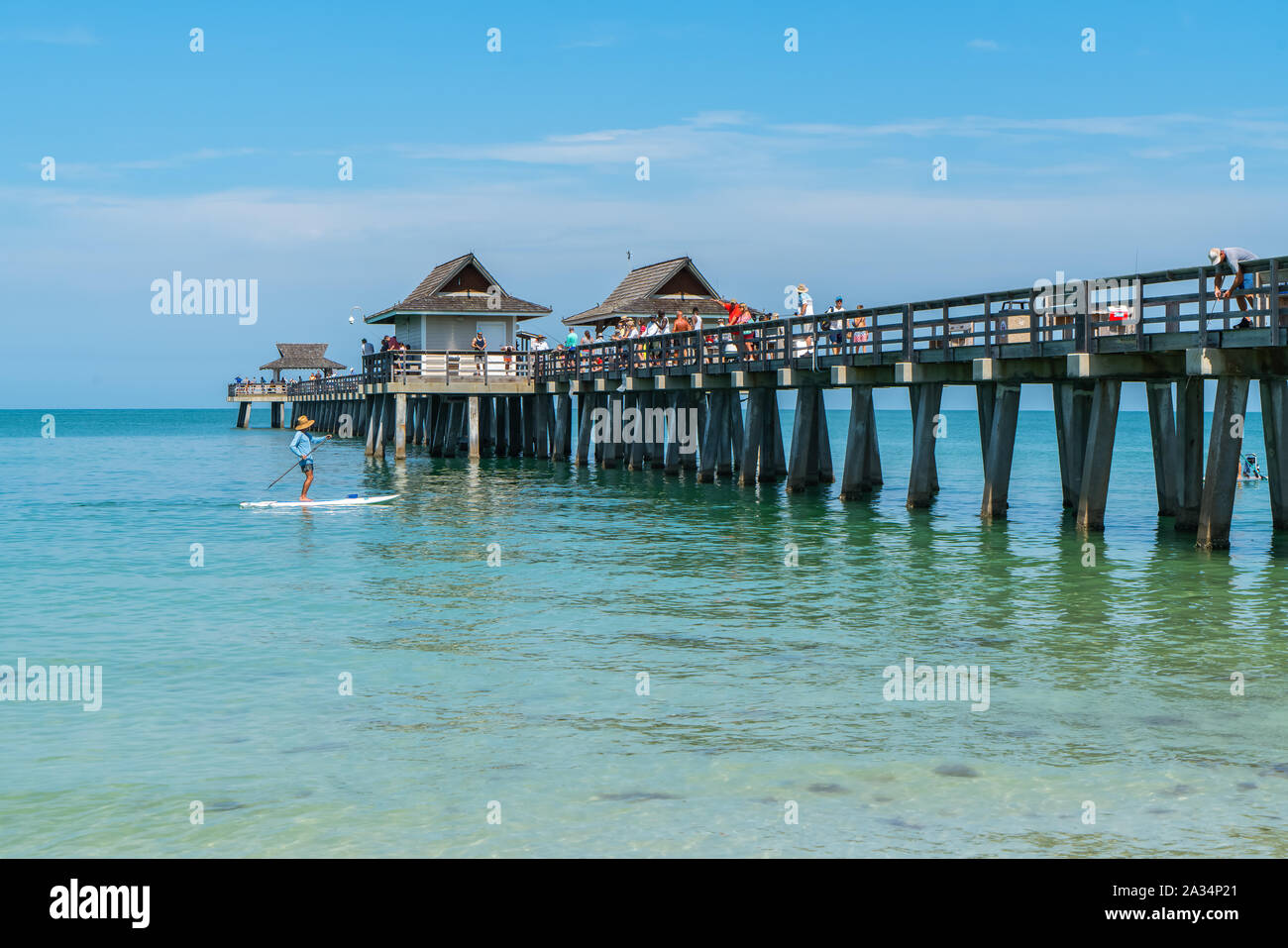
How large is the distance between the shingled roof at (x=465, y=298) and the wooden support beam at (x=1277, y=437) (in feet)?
98.3

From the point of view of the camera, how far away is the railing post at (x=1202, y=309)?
717 inches

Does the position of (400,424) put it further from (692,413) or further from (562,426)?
(692,413)

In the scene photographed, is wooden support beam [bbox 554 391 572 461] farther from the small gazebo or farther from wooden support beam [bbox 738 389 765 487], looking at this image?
the small gazebo

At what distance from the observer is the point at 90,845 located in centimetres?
806

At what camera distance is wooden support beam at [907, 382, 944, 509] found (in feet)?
85.2

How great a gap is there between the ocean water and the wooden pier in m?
1.51

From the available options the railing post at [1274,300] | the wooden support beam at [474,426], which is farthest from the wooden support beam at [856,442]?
the wooden support beam at [474,426]

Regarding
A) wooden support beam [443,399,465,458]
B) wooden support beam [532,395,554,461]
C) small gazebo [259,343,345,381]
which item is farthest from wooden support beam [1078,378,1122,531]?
small gazebo [259,343,345,381]

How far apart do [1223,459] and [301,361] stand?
319 ft

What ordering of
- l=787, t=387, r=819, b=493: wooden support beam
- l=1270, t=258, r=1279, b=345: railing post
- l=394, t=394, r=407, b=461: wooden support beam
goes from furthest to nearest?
l=394, t=394, r=407, b=461: wooden support beam
l=787, t=387, r=819, b=493: wooden support beam
l=1270, t=258, r=1279, b=345: railing post

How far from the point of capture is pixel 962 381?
2405 cm

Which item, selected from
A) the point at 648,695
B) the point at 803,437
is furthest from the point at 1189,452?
the point at 648,695

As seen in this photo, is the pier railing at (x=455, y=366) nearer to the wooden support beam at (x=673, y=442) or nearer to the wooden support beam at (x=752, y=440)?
the wooden support beam at (x=673, y=442)
